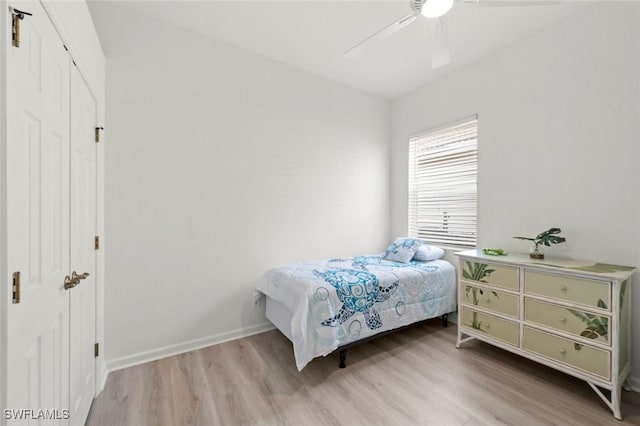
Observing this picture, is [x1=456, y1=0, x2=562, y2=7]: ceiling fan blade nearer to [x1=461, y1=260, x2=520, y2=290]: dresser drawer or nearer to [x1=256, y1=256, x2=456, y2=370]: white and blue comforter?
[x1=461, y1=260, x2=520, y2=290]: dresser drawer

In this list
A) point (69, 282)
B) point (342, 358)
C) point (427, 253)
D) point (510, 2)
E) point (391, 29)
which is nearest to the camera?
point (69, 282)

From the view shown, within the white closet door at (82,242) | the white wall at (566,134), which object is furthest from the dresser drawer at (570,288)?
the white closet door at (82,242)

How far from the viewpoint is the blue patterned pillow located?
3.17 metres

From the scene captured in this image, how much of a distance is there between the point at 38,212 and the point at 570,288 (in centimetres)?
306

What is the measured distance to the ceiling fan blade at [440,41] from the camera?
187cm

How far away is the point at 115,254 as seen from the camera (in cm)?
224

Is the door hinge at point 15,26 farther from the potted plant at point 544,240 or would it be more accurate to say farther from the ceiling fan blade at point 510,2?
the potted plant at point 544,240

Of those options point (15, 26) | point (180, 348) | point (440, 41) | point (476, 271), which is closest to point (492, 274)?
point (476, 271)

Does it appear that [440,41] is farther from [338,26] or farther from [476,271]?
[476,271]

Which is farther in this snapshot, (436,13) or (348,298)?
(348,298)

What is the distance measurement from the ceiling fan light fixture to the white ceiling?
1.34ft

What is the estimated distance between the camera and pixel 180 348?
2.50 metres

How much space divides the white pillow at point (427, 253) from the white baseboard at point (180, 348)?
185 centimetres

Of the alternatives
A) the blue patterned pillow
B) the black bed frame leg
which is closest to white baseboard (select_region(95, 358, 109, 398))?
the black bed frame leg
